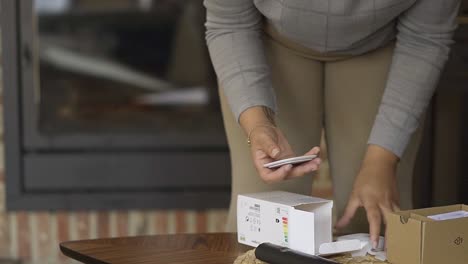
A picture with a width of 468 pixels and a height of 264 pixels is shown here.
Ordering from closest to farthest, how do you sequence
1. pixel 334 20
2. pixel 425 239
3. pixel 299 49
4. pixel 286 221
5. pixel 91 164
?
pixel 425 239 < pixel 286 221 < pixel 334 20 < pixel 299 49 < pixel 91 164

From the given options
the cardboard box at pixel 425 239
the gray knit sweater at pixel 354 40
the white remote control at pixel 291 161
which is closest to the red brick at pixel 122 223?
the gray knit sweater at pixel 354 40

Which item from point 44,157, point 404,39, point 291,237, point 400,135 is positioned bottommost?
point 44,157

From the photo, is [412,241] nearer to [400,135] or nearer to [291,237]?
[291,237]

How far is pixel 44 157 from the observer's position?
2.60 m

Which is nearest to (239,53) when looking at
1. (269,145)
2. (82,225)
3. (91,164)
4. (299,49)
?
(299,49)

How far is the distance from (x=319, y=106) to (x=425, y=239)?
56 centimetres

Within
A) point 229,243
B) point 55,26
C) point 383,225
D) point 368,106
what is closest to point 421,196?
point 368,106

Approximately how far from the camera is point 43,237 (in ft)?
8.82

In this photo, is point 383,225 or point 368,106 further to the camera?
point 368,106

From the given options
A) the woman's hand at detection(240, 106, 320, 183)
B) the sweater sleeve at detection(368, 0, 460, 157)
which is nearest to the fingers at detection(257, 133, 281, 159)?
the woman's hand at detection(240, 106, 320, 183)

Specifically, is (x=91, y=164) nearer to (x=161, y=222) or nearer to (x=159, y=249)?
(x=161, y=222)

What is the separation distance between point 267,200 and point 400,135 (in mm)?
321

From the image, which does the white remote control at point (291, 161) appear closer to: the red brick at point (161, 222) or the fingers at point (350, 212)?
the fingers at point (350, 212)

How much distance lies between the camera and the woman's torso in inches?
56.8
